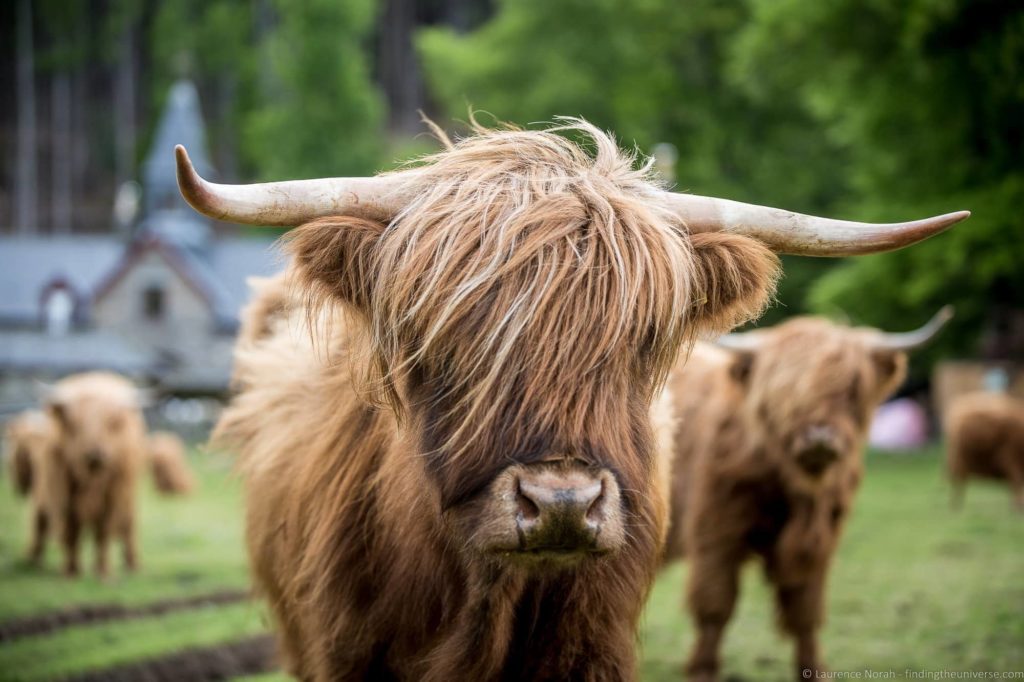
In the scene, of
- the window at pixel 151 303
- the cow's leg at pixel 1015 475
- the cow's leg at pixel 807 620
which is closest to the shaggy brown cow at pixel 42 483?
the cow's leg at pixel 807 620

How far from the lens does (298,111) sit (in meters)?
35.8

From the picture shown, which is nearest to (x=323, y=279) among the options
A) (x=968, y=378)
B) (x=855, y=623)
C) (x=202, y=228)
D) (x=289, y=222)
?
(x=289, y=222)

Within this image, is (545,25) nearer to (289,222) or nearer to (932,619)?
(932,619)

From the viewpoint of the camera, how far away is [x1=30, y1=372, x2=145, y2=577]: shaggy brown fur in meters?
8.47

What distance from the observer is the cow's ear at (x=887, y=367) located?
16.9 feet

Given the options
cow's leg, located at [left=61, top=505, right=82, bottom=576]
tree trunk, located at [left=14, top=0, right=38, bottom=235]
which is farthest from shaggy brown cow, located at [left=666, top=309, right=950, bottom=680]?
tree trunk, located at [left=14, top=0, right=38, bottom=235]

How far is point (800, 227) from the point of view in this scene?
2.60 meters

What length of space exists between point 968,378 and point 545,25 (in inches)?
593

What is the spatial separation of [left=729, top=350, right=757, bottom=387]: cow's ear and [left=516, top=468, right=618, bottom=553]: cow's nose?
3.44 metres

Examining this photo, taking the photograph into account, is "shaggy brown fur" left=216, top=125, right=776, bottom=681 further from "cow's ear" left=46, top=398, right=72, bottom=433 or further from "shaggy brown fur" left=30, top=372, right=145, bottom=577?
"cow's ear" left=46, top=398, right=72, bottom=433

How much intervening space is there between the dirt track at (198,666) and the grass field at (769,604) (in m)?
0.13

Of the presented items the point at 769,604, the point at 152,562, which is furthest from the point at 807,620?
the point at 152,562

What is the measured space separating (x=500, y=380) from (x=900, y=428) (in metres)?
21.8

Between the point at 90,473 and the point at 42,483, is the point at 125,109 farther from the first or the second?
the point at 90,473
